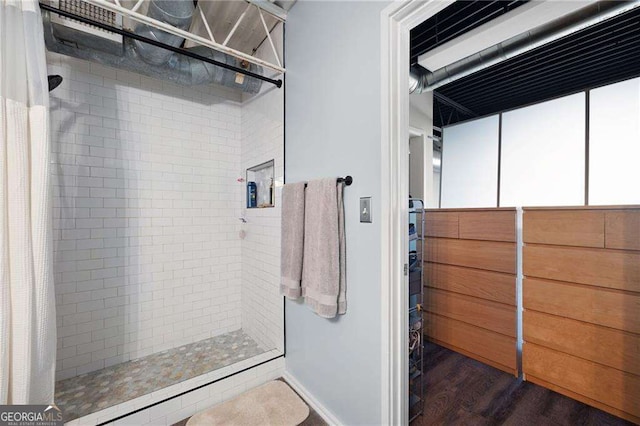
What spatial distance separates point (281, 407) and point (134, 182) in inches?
82.2

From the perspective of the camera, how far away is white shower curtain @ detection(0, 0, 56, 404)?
3.52 ft

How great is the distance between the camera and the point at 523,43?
1789mm

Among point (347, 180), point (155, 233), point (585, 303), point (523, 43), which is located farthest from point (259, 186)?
point (585, 303)

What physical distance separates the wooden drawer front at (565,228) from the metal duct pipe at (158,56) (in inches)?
98.7

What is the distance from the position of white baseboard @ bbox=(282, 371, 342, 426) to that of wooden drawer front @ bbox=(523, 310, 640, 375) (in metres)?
1.58

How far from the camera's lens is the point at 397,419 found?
1.19m

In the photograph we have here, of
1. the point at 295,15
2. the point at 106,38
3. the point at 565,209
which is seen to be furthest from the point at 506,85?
the point at 106,38

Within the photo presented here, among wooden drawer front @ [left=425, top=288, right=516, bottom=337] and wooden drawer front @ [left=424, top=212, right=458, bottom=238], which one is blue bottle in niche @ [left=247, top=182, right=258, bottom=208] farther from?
wooden drawer front @ [left=425, top=288, right=516, bottom=337]

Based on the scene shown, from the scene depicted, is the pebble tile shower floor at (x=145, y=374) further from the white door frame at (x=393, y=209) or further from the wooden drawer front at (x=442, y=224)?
the wooden drawer front at (x=442, y=224)

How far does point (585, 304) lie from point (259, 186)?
265 cm

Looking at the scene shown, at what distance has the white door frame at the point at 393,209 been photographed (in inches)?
45.8

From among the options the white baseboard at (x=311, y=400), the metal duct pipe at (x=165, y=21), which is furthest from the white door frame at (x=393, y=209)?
the metal duct pipe at (x=165, y=21)

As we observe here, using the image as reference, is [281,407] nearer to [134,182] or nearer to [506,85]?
[134,182]

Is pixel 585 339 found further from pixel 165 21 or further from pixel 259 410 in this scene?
pixel 165 21
